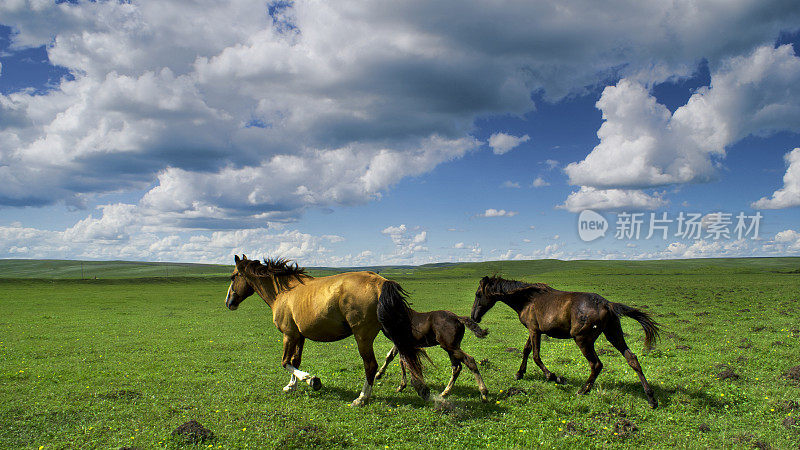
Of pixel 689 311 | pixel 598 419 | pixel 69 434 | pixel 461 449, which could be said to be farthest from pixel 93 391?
pixel 689 311

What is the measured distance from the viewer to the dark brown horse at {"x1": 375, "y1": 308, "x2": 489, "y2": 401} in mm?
8416

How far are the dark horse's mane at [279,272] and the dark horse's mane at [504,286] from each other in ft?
15.8

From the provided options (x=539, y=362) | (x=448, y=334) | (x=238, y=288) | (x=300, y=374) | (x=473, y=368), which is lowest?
(x=300, y=374)

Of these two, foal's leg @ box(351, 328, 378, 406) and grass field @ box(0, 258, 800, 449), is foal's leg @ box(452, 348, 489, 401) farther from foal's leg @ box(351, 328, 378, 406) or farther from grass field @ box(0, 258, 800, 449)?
foal's leg @ box(351, 328, 378, 406)

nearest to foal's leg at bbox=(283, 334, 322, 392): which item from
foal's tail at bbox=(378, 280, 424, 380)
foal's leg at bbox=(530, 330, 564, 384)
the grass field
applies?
the grass field

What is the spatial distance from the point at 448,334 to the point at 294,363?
3.72 metres

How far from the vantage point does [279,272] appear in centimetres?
1027

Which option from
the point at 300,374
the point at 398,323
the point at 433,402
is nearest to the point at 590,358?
the point at 433,402

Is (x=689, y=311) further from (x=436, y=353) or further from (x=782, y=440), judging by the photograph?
(x=782, y=440)

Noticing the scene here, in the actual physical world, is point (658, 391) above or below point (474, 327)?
below

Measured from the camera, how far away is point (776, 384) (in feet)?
29.1

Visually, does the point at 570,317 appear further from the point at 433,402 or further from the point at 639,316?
the point at 433,402

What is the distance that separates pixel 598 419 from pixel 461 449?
269 cm

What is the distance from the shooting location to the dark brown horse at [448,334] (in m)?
8.42
